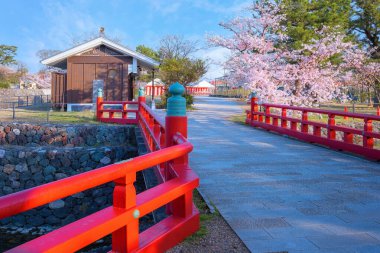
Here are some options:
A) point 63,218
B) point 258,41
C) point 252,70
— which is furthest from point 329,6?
point 63,218

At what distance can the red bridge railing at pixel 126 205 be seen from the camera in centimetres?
206

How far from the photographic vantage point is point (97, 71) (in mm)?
21656

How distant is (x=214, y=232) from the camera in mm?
3924

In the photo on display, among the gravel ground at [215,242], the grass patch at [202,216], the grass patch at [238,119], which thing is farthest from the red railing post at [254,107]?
the gravel ground at [215,242]

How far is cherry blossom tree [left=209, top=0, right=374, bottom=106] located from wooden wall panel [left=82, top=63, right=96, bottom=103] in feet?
27.0

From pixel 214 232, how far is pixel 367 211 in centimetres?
200

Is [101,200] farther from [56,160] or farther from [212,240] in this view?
[212,240]

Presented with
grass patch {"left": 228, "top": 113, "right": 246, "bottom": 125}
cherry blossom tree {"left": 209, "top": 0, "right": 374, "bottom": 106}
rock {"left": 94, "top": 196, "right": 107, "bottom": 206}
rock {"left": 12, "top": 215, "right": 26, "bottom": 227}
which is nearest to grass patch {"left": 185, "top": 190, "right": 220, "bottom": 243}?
rock {"left": 94, "top": 196, "right": 107, "bottom": 206}

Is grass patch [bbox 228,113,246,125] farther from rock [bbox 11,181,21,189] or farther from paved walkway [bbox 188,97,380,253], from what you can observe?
rock [bbox 11,181,21,189]

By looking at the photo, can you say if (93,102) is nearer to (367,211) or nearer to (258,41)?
(258,41)

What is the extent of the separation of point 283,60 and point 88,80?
11.1 m

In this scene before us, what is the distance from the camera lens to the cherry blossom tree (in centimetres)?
1991

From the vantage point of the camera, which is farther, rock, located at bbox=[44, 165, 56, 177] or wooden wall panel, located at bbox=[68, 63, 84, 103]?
wooden wall panel, located at bbox=[68, 63, 84, 103]

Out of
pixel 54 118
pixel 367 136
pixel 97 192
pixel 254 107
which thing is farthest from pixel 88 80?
pixel 367 136
